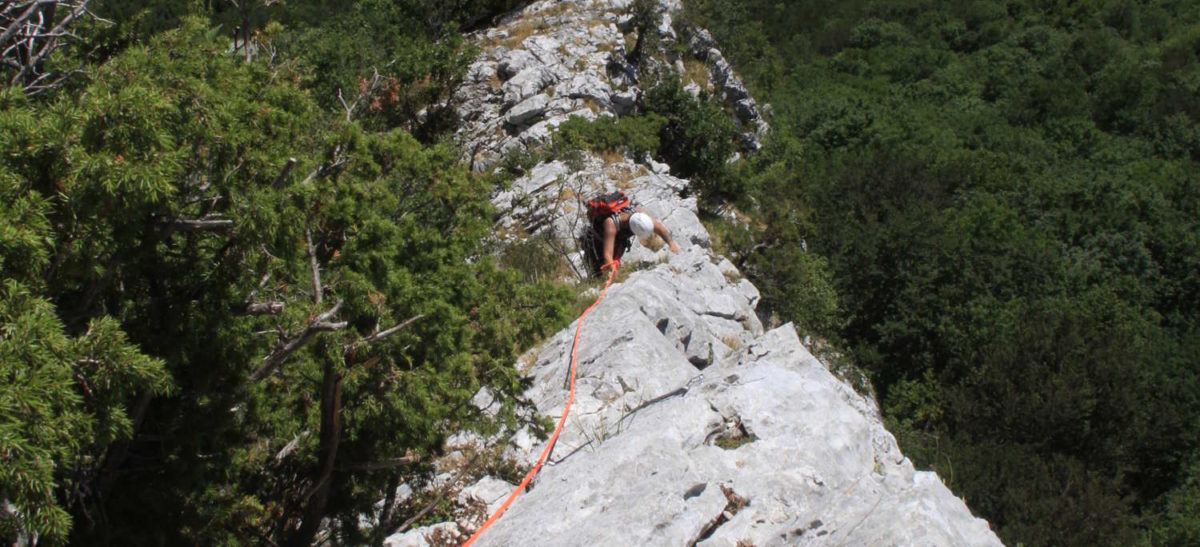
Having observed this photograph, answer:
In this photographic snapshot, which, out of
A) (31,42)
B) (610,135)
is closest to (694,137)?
(610,135)

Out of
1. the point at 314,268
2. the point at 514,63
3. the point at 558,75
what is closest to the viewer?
the point at 314,268

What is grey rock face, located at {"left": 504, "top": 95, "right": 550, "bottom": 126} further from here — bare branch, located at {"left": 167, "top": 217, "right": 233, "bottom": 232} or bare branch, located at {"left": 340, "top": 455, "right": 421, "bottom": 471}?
bare branch, located at {"left": 167, "top": 217, "right": 233, "bottom": 232}

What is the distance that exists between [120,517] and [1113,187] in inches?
1227

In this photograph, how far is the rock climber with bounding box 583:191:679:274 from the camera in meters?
11.1

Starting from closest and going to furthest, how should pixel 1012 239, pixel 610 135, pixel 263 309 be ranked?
1. pixel 263 309
2. pixel 610 135
3. pixel 1012 239

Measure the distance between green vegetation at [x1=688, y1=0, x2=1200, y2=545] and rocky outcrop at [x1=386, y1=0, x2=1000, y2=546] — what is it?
6777 millimetres

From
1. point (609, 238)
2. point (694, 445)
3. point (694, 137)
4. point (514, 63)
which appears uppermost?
point (694, 445)

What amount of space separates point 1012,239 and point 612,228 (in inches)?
758

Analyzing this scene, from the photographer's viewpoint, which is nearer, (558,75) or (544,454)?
(544,454)

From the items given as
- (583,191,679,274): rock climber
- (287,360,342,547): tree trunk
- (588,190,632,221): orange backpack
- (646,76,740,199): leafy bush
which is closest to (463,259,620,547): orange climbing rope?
(287,360,342,547): tree trunk

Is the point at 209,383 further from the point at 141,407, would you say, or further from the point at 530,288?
the point at 530,288

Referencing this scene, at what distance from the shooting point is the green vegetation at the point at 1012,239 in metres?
19.3

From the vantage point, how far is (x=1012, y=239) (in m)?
26.9

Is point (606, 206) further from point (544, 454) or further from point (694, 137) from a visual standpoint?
point (694, 137)
